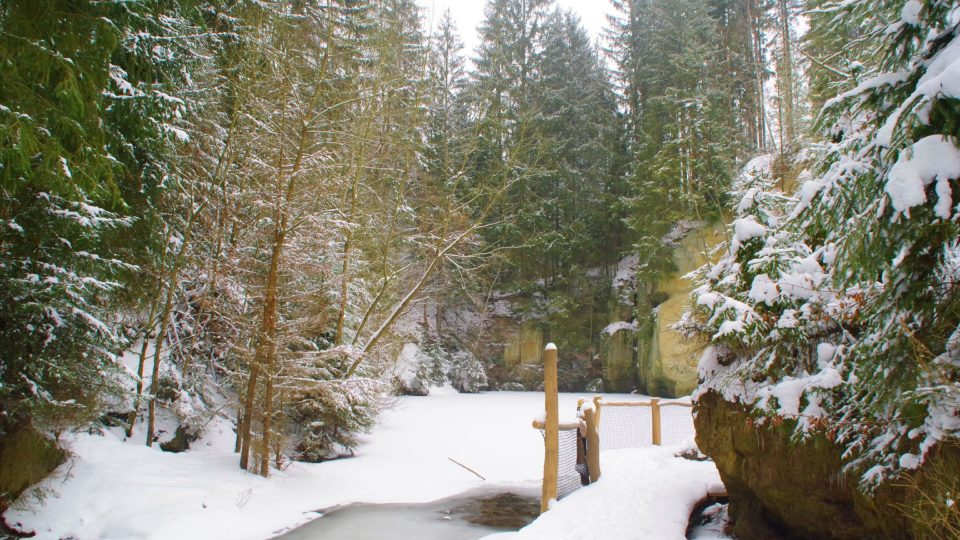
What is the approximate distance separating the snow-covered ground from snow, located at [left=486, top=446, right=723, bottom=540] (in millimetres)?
16

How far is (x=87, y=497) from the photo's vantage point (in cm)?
598

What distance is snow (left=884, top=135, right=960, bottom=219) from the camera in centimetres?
209

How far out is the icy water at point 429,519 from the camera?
21.4ft

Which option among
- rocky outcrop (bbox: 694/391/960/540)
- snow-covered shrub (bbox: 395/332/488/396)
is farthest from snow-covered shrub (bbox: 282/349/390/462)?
snow-covered shrub (bbox: 395/332/488/396)

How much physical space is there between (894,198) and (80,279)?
6.92m

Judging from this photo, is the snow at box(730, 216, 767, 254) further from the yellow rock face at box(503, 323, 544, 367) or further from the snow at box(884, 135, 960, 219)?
the yellow rock face at box(503, 323, 544, 367)

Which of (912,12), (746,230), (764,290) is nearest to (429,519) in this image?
(764,290)

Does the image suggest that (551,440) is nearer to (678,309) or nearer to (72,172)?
(72,172)

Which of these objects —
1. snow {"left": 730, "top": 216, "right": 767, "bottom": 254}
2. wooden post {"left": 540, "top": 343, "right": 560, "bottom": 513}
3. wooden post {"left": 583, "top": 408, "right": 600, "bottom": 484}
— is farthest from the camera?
wooden post {"left": 583, "top": 408, "right": 600, "bottom": 484}

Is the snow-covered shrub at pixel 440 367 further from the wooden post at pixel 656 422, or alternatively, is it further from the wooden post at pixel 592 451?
the wooden post at pixel 592 451

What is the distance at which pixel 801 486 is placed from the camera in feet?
14.2

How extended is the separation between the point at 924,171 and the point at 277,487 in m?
8.26

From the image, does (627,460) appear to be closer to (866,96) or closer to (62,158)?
(866,96)

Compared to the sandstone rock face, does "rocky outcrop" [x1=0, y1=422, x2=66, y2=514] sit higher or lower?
lower
